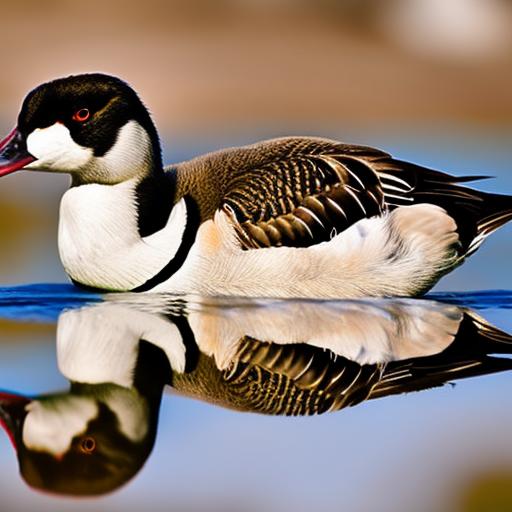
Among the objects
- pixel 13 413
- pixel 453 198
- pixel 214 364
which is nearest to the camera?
pixel 13 413

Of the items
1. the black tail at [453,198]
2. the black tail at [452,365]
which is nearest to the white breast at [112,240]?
the black tail at [453,198]

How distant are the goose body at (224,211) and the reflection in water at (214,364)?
12 cm

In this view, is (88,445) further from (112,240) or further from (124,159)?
(124,159)

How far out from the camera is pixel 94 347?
18.1ft

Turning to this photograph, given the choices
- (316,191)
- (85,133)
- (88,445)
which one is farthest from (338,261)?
(88,445)

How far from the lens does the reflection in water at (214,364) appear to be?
4.45m

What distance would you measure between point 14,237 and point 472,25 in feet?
19.3

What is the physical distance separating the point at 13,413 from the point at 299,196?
201 centimetres

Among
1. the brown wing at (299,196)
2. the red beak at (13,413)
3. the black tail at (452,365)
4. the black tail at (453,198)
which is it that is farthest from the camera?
the black tail at (453,198)

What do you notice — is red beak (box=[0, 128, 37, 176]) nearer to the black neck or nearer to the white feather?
the black neck

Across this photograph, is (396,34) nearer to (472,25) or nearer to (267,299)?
(472,25)

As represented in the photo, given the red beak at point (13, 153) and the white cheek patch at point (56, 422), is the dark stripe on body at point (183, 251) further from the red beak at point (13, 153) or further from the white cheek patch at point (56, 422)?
the white cheek patch at point (56, 422)

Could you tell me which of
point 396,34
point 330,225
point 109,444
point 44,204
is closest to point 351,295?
point 330,225

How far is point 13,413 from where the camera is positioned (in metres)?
4.71
